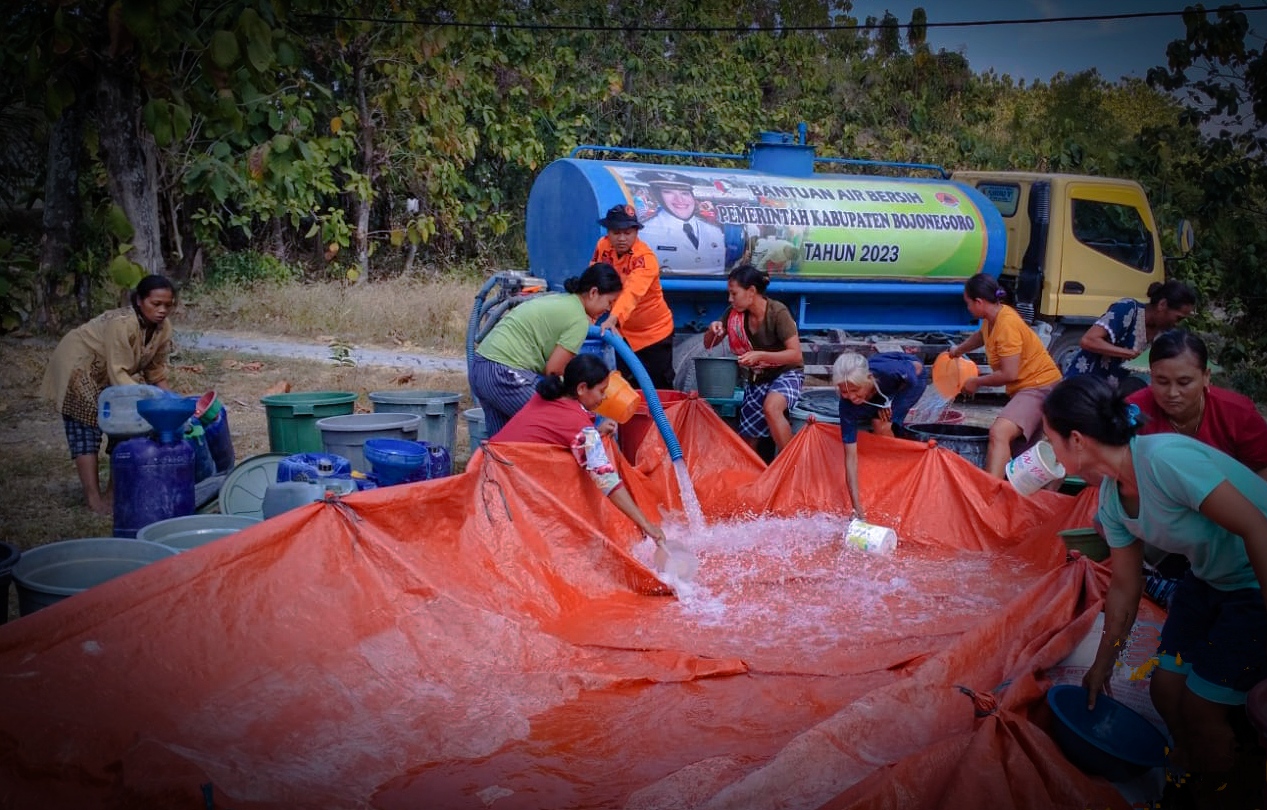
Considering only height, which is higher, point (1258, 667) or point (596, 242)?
point (596, 242)

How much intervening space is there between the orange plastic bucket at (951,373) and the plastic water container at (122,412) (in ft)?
14.0

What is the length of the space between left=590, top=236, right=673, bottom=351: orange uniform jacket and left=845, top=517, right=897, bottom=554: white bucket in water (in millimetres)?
2066

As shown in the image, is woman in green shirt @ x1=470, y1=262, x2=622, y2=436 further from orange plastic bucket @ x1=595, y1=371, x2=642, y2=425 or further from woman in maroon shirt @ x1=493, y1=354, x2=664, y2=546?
woman in maroon shirt @ x1=493, y1=354, x2=664, y2=546

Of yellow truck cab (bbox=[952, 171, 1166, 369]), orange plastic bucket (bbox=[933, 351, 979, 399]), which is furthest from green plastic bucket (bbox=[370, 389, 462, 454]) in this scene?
yellow truck cab (bbox=[952, 171, 1166, 369])

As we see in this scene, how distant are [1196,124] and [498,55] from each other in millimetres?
8711

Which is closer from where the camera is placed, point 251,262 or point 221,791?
point 221,791

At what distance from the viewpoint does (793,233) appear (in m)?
8.27

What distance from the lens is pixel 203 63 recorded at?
317cm

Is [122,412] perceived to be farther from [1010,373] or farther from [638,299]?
[1010,373]

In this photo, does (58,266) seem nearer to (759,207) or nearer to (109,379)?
(109,379)

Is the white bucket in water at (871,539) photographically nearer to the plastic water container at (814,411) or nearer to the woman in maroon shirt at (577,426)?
A: the plastic water container at (814,411)

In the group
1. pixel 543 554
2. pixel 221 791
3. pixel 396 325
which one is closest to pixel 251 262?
pixel 396 325

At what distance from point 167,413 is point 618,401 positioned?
220 cm

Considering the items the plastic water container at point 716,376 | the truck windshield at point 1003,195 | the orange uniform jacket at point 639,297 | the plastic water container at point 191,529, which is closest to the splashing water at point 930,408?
the plastic water container at point 716,376
